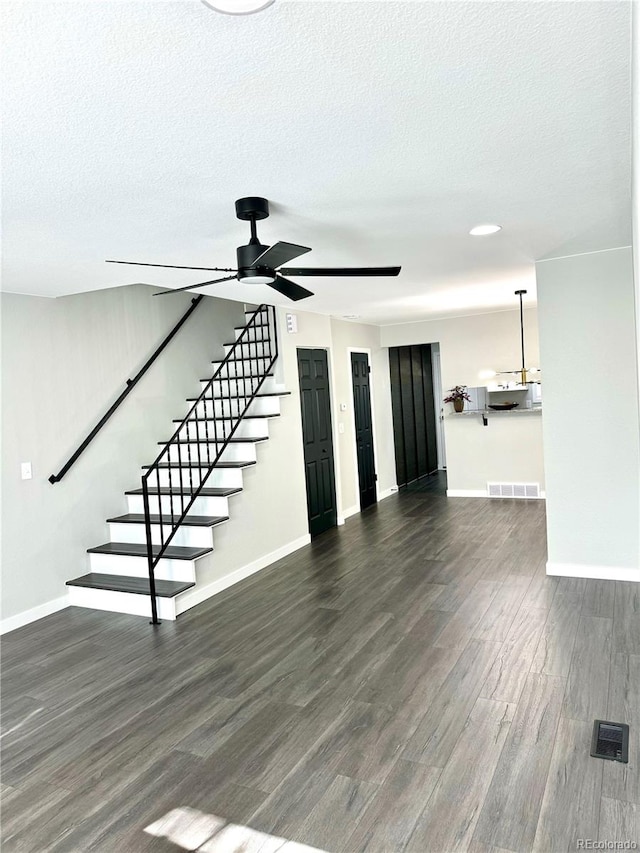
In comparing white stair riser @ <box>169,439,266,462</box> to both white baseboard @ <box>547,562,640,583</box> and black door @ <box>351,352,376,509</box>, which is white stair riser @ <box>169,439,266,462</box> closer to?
black door @ <box>351,352,376,509</box>

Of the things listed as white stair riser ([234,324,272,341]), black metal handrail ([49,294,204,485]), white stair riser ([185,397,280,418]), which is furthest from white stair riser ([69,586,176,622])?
white stair riser ([234,324,272,341])

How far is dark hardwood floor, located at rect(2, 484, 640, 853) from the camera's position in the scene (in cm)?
221

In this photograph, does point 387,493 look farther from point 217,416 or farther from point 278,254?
point 278,254

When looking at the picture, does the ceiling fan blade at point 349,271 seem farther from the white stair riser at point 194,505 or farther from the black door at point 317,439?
the black door at point 317,439

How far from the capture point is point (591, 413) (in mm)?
4504

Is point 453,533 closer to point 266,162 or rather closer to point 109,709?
point 109,709

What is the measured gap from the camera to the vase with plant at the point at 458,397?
8.18 meters


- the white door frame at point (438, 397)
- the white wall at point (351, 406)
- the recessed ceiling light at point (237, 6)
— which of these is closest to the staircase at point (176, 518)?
the white wall at point (351, 406)

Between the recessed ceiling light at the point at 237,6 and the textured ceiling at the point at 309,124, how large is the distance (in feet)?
0.14

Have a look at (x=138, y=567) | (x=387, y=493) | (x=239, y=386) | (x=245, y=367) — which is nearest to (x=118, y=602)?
(x=138, y=567)

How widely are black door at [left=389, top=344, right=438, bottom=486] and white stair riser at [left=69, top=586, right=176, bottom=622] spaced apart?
5261 mm

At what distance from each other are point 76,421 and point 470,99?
4.11 meters

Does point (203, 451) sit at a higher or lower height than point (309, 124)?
lower

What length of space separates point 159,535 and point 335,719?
256 cm
